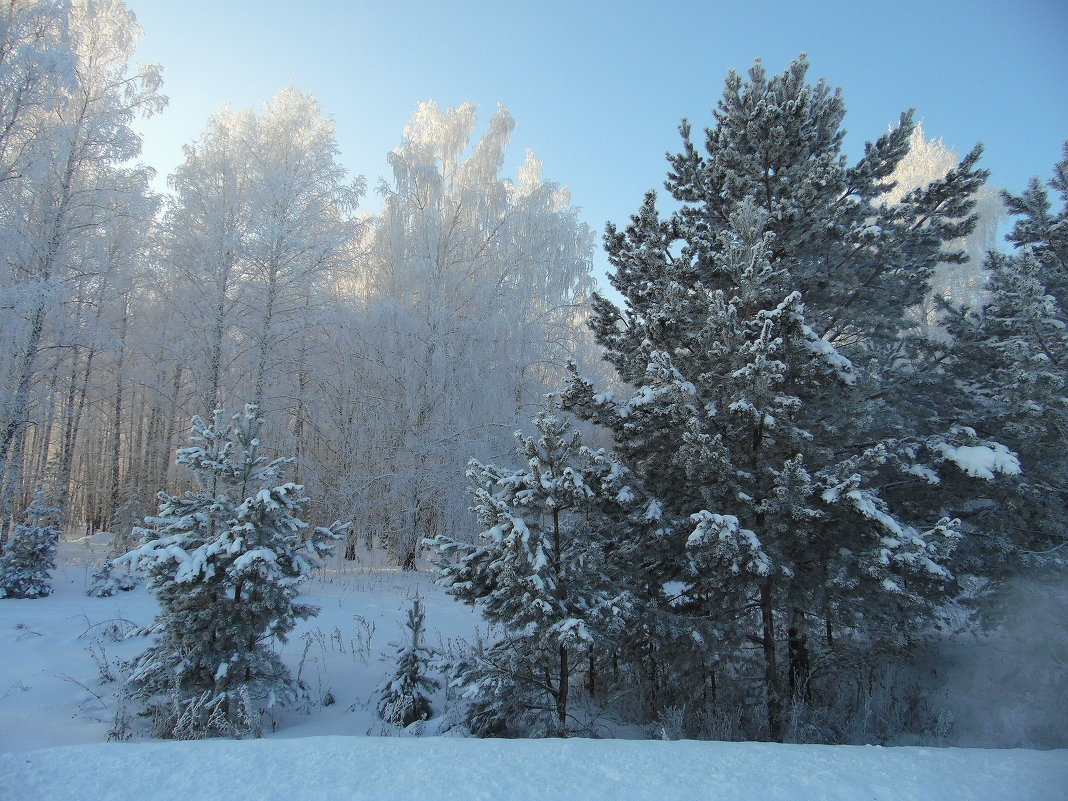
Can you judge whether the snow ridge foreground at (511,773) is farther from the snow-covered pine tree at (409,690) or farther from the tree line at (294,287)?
the tree line at (294,287)

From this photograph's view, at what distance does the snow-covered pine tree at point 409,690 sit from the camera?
17.4 ft

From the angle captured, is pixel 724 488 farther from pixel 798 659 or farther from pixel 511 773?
Result: pixel 511 773

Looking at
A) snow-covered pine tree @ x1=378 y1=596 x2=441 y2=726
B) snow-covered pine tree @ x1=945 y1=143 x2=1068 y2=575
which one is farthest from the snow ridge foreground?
snow-covered pine tree @ x1=945 y1=143 x2=1068 y2=575

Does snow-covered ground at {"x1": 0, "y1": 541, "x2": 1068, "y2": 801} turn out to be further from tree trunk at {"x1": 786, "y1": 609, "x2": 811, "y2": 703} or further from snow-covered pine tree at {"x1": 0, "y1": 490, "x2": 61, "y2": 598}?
snow-covered pine tree at {"x1": 0, "y1": 490, "x2": 61, "y2": 598}

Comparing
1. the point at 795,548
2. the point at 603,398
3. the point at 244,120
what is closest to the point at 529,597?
the point at 603,398

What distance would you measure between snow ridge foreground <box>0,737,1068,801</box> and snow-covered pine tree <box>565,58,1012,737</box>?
2.01 meters

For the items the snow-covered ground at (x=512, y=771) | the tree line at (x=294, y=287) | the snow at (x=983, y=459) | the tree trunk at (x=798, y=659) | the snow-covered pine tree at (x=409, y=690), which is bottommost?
the snow-covered pine tree at (x=409, y=690)

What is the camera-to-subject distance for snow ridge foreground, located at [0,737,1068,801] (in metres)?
1.98

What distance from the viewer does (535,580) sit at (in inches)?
173

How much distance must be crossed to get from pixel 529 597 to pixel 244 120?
741 inches

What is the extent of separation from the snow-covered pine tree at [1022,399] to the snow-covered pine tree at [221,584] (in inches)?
287

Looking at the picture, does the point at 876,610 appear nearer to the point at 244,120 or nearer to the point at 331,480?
the point at 331,480

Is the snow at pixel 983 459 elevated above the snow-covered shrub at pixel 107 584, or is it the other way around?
the snow at pixel 983 459

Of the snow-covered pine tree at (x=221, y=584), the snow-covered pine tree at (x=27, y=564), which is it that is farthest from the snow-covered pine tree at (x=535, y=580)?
the snow-covered pine tree at (x=27, y=564)
